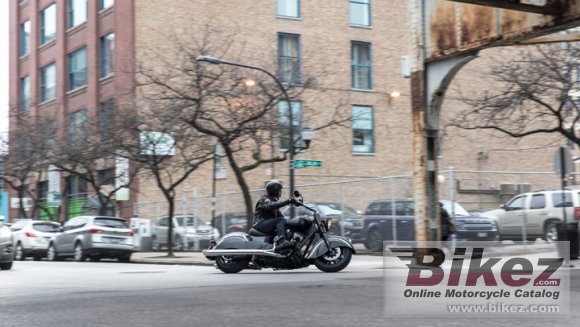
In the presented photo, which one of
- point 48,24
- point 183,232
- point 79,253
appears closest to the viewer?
point 79,253

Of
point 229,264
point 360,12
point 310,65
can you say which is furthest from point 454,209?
point 360,12

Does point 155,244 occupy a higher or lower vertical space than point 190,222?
lower

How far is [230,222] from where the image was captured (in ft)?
101

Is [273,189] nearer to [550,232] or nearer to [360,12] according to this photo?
[550,232]

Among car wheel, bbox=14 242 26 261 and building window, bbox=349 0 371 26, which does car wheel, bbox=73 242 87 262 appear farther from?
building window, bbox=349 0 371 26

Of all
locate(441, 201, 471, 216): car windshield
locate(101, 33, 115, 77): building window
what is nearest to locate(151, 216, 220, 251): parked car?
locate(101, 33, 115, 77): building window

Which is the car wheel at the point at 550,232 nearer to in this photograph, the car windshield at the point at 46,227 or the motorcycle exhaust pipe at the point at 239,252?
the motorcycle exhaust pipe at the point at 239,252

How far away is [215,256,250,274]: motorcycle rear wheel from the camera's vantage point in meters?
15.7

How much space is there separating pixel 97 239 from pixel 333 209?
799 cm

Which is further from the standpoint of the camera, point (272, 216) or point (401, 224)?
point (401, 224)

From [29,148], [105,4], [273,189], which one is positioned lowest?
[273,189]

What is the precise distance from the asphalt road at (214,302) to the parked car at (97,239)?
11067 mm

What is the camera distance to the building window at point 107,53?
3966 centimetres

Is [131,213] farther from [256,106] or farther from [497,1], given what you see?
[497,1]
